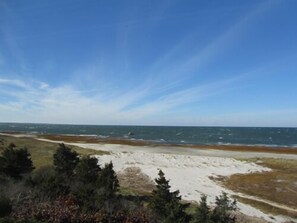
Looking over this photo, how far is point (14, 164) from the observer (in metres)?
18.8

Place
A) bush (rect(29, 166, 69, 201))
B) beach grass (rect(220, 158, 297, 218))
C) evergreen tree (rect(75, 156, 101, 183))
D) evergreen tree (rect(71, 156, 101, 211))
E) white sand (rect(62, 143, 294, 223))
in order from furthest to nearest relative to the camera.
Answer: white sand (rect(62, 143, 294, 223)), beach grass (rect(220, 158, 297, 218)), evergreen tree (rect(75, 156, 101, 183)), bush (rect(29, 166, 69, 201)), evergreen tree (rect(71, 156, 101, 211))

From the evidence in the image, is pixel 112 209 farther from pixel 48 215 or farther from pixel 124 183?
pixel 124 183

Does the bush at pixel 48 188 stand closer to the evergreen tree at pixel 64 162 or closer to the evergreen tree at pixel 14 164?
the evergreen tree at pixel 14 164

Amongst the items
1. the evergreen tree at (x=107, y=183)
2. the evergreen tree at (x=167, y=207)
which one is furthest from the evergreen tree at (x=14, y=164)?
the evergreen tree at (x=167, y=207)

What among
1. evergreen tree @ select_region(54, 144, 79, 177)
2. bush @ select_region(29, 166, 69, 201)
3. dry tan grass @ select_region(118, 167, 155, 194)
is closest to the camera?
bush @ select_region(29, 166, 69, 201)

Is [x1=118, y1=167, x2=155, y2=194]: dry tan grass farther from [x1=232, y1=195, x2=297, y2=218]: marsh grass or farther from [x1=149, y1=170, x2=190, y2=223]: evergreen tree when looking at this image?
[x1=149, y1=170, x2=190, y2=223]: evergreen tree

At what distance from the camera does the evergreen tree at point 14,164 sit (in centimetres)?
1830

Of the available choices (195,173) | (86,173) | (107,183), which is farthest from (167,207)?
(195,173)

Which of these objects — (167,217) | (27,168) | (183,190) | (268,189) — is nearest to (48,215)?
(167,217)

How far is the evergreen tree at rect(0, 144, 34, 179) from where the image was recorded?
1830 centimetres

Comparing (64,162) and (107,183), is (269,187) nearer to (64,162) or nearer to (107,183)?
(107,183)

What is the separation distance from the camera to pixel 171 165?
39.7 meters

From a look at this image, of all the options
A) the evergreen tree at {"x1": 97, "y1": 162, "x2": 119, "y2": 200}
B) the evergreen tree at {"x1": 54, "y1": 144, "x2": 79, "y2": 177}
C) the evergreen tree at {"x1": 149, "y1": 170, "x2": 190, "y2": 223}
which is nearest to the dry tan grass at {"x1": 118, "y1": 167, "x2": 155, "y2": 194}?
the evergreen tree at {"x1": 54, "y1": 144, "x2": 79, "y2": 177}

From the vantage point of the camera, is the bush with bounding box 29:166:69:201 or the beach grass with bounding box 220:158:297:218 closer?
the bush with bounding box 29:166:69:201
